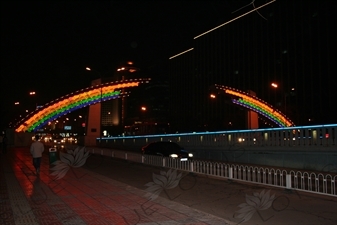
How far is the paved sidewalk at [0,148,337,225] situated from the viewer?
28.7ft

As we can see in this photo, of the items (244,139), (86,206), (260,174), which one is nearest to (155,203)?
(86,206)

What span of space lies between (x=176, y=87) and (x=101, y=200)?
9370 centimetres

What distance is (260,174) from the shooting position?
14734 millimetres

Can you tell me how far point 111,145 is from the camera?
48156 millimetres

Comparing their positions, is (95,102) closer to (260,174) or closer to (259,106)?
(259,106)

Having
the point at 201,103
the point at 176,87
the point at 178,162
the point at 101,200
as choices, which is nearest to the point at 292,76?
the point at 201,103

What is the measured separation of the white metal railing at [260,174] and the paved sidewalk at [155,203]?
0.35m

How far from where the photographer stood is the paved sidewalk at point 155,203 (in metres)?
8.73

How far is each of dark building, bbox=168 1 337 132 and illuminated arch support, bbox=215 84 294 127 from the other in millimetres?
1749

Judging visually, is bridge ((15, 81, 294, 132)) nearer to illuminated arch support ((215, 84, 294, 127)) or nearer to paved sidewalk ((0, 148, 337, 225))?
illuminated arch support ((215, 84, 294, 127))

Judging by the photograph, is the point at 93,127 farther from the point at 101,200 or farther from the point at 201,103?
the point at 201,103

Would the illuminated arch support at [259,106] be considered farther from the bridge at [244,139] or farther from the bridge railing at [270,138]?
the bridge railing at [270,138]

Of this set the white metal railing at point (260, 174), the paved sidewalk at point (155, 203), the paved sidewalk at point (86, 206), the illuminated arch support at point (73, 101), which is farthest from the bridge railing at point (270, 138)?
A: the paved sidewalk at point (86, 206)

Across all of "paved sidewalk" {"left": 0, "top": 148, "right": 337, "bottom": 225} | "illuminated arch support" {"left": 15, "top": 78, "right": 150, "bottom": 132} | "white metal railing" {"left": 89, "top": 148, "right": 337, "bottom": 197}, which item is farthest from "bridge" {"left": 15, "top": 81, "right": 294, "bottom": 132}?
"paved sidewalk" {"left": 0, "top": 148, "right": 337, "bottom": 225}
